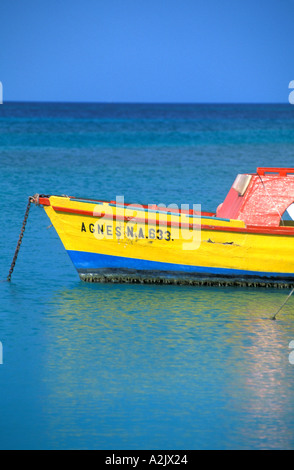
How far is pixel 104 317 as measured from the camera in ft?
38.4

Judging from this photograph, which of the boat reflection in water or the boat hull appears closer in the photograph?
the boat reflection in water

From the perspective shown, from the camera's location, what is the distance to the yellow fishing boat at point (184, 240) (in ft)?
42.3

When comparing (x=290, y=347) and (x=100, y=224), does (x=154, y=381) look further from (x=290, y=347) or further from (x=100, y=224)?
(x=100, y=224)

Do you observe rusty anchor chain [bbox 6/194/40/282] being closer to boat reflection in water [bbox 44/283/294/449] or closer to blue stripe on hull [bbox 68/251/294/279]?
blue stripe on hull [bbox 68/251/294/279]

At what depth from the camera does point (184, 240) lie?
12.9 m

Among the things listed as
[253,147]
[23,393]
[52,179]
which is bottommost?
[23,393]

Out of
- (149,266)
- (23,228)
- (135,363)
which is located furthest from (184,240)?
(135,363)

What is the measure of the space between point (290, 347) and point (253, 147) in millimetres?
43119

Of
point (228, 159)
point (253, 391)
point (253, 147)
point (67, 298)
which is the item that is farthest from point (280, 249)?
point (253, 147)

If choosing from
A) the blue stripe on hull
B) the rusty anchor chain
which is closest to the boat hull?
the blue stripe on hull

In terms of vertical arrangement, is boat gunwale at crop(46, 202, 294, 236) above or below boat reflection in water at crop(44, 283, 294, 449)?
above

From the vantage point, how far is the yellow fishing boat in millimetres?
12898

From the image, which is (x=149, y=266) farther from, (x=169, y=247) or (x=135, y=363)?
(x=135, y=363)

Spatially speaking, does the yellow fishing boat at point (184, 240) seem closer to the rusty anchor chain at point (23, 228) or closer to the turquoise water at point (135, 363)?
the rusty anchor chain at point (23, 228)
